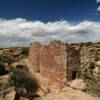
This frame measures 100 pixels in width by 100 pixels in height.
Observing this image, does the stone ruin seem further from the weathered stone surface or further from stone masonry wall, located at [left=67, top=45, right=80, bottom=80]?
the weathered stone surface

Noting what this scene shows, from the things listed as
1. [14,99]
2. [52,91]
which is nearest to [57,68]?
[52,91]

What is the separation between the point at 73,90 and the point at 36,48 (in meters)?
7.15

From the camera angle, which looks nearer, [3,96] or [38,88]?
[3,96]

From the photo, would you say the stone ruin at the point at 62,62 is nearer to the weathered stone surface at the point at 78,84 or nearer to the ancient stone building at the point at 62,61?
the ancient stone building at the point at 62,61

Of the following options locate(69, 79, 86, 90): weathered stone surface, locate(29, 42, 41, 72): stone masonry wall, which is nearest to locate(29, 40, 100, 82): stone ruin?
locate(69, 79, 86, 90): weathered stone surface

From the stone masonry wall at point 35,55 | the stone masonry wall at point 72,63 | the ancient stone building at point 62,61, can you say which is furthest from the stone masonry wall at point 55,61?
the stone masonry wall at point 35,55

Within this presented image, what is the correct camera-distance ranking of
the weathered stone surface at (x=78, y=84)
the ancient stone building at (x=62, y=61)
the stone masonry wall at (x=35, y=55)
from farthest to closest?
the stone masonry wall at (x=35, y=55) → the ancient stone building at (x=62, y=61) → the weathered stone surface at (x=78, y=84)

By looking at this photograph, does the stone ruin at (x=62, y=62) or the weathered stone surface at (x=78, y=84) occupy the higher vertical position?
the stone ruin at (x=62, y=62)

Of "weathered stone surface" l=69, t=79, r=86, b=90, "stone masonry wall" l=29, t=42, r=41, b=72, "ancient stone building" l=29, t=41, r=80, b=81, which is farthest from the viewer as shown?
"stone masonry wall" l=29, t=42, r=41, b=72

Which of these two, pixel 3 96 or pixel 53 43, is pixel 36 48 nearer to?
pixel 53 43

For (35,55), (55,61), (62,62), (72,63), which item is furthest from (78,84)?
(35,55)

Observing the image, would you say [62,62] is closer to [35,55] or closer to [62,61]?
[62,61]

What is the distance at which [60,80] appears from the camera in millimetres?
12180

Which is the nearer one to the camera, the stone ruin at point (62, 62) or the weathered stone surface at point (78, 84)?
the weathered stone surface at point (78, 84)
